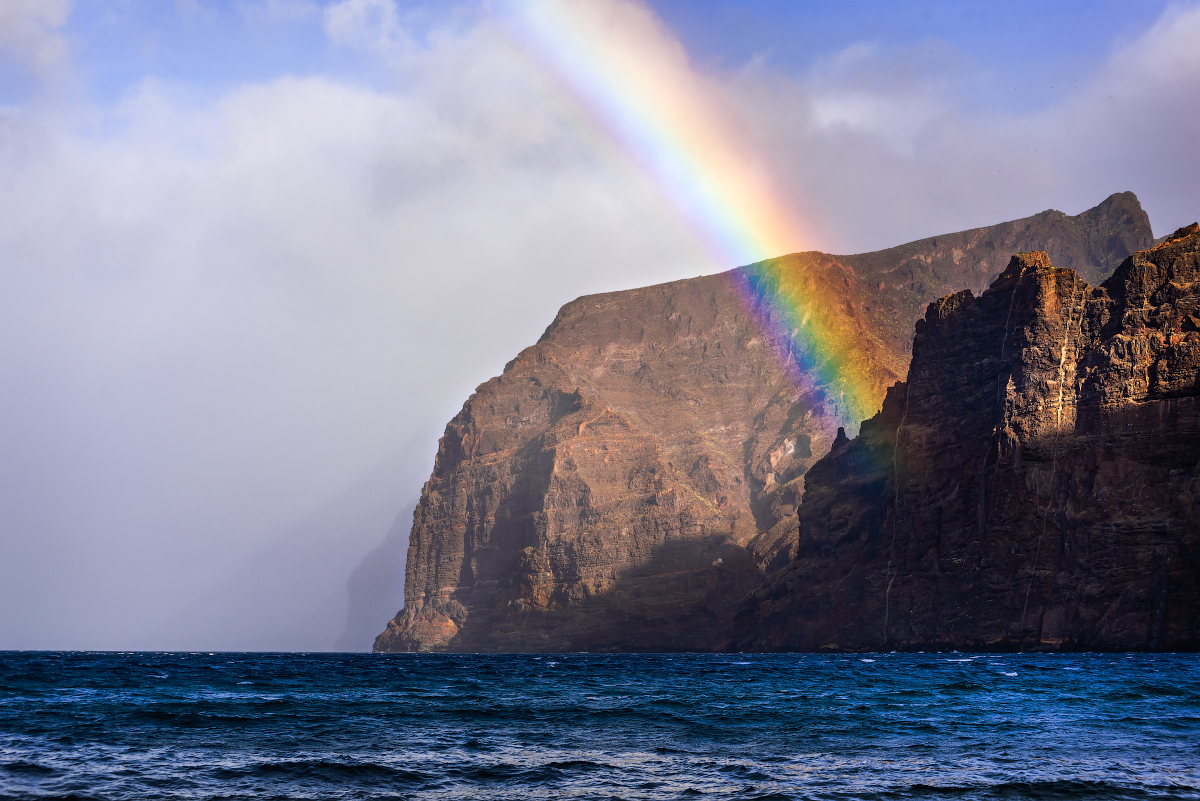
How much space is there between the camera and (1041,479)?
121m

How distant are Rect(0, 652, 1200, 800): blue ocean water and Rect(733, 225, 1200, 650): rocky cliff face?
5580cm

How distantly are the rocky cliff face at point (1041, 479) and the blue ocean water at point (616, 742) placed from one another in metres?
55.8

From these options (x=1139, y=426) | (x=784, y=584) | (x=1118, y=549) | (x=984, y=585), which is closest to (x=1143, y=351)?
(x=1139, y=426)

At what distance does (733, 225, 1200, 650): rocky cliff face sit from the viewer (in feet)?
357

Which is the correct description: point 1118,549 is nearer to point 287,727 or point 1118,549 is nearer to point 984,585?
point 984,585

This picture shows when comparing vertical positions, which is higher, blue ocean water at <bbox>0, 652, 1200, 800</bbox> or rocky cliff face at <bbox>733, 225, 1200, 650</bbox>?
rocky cliff face at <bbox>733, 225, 1200, 650</bbox>

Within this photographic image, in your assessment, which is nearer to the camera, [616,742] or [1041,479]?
[616,742]

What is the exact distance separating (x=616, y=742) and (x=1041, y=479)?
3969 inches

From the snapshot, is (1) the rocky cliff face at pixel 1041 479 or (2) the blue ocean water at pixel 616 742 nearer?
(2) the blue ocean water at pixel 616 742

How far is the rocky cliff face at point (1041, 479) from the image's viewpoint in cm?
10894

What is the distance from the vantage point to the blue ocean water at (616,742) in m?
25.1

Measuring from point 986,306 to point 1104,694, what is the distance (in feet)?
333

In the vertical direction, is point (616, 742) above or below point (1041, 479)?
below

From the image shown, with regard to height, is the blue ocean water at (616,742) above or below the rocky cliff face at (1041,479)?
below
